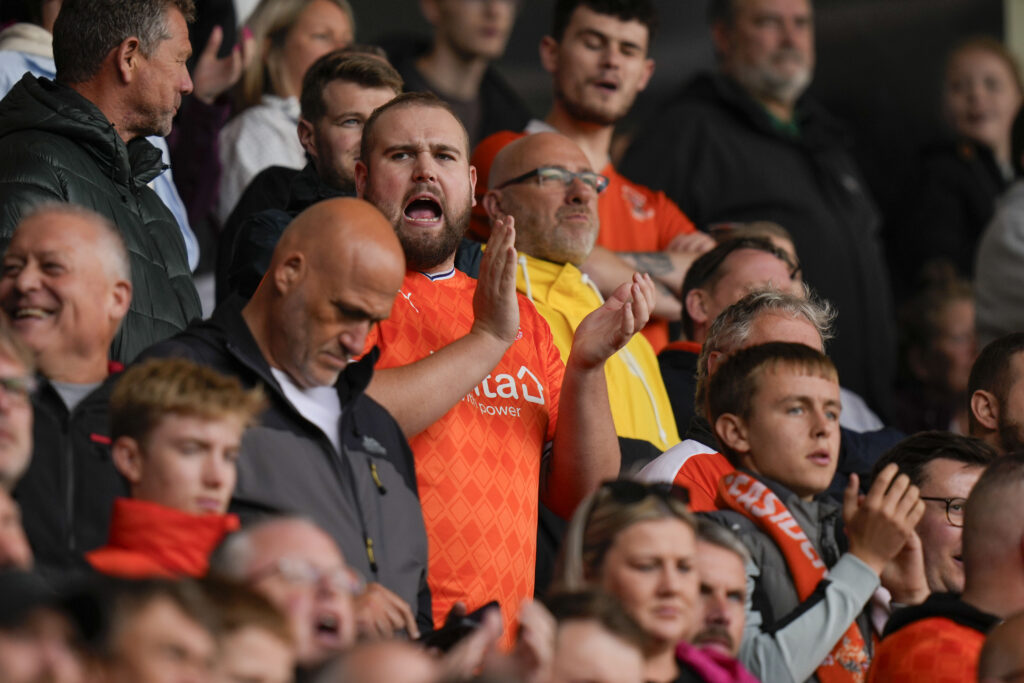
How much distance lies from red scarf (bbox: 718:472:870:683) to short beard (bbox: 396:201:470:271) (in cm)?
100

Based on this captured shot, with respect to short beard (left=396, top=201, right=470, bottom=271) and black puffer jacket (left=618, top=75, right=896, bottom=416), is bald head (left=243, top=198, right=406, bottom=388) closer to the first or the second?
short beard (left=396, top=201, right=470, bottom=271)

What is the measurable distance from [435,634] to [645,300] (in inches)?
47.7

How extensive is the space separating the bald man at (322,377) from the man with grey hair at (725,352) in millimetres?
903

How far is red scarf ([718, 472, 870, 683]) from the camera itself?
375 centimetres

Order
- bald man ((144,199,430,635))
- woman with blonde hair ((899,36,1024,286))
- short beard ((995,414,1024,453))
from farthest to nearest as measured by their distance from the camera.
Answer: woman with blonde hair ((899,36,1024,286))
short beard ((995,414,1024,453))
bald man ((144,199,430,635))

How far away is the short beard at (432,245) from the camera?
4145 millimetres

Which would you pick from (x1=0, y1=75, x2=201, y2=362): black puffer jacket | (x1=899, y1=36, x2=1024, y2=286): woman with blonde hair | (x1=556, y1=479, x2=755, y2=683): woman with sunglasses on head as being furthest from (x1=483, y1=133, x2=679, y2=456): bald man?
(x1=899, y1=36, x2=1024, y2=286): woman with blonde hair

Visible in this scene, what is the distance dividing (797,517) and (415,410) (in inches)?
38.5

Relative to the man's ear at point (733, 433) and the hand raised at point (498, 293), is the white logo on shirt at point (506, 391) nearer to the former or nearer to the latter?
the hand raised at point (498, 293)

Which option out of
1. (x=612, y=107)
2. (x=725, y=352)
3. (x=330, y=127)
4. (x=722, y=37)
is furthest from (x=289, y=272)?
(x=722, y=37)

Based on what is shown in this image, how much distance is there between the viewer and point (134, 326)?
4016 mm

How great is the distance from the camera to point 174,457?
297 centimetres

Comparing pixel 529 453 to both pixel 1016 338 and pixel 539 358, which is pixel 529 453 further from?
pixel 1016 338

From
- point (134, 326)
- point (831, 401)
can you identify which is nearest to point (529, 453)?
point (831, 401)
